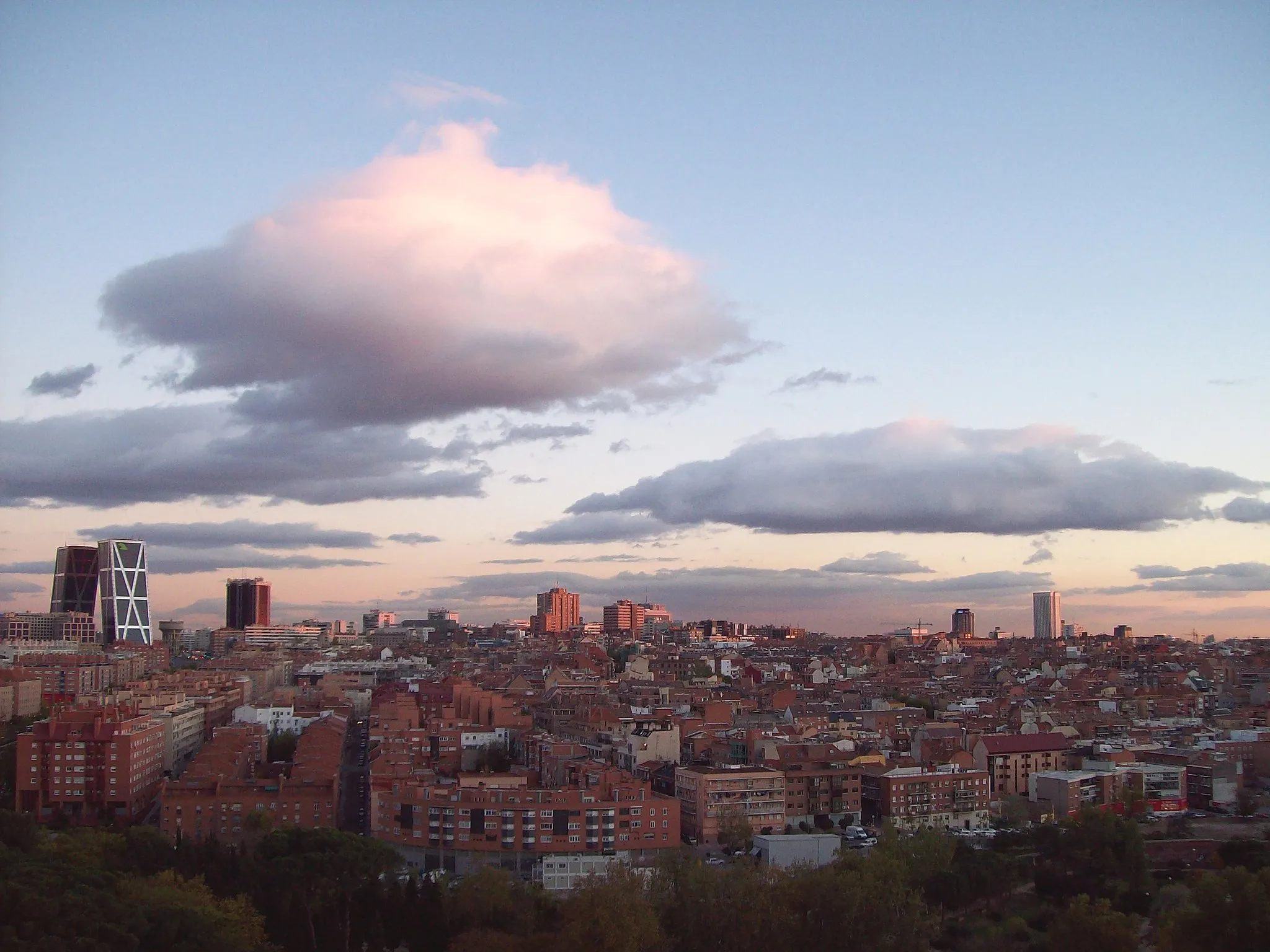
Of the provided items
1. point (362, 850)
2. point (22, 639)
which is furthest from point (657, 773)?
point (22, 639)

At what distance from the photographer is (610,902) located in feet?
32.5

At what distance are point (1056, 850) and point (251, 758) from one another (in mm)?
11530

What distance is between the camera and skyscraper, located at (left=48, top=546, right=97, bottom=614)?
6059 cm

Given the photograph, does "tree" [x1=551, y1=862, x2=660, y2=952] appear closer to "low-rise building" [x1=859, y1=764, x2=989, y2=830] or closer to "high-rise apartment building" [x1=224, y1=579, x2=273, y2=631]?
"low-rise building" [x1=859, y1=764, x2=989, y2=830]

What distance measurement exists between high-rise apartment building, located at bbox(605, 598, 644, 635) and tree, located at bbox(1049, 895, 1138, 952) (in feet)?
189

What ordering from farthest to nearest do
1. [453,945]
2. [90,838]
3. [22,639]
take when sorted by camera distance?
1. [22,639]
2. [90,838]
3. [453,945]

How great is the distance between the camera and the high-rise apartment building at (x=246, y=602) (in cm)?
7681

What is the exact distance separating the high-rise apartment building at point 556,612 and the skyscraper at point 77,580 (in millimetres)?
21273

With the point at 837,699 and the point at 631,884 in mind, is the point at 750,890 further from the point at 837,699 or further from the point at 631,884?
the point at 837,699

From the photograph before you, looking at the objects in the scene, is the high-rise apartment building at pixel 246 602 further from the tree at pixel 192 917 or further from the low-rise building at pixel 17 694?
the tree at pixel 192 917

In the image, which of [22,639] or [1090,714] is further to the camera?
[22,639]

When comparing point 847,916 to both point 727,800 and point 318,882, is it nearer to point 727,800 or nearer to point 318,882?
point 318,882

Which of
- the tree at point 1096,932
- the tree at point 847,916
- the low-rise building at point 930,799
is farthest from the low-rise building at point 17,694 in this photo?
the tree at point 1096,932

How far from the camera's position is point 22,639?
5425 centimetres
